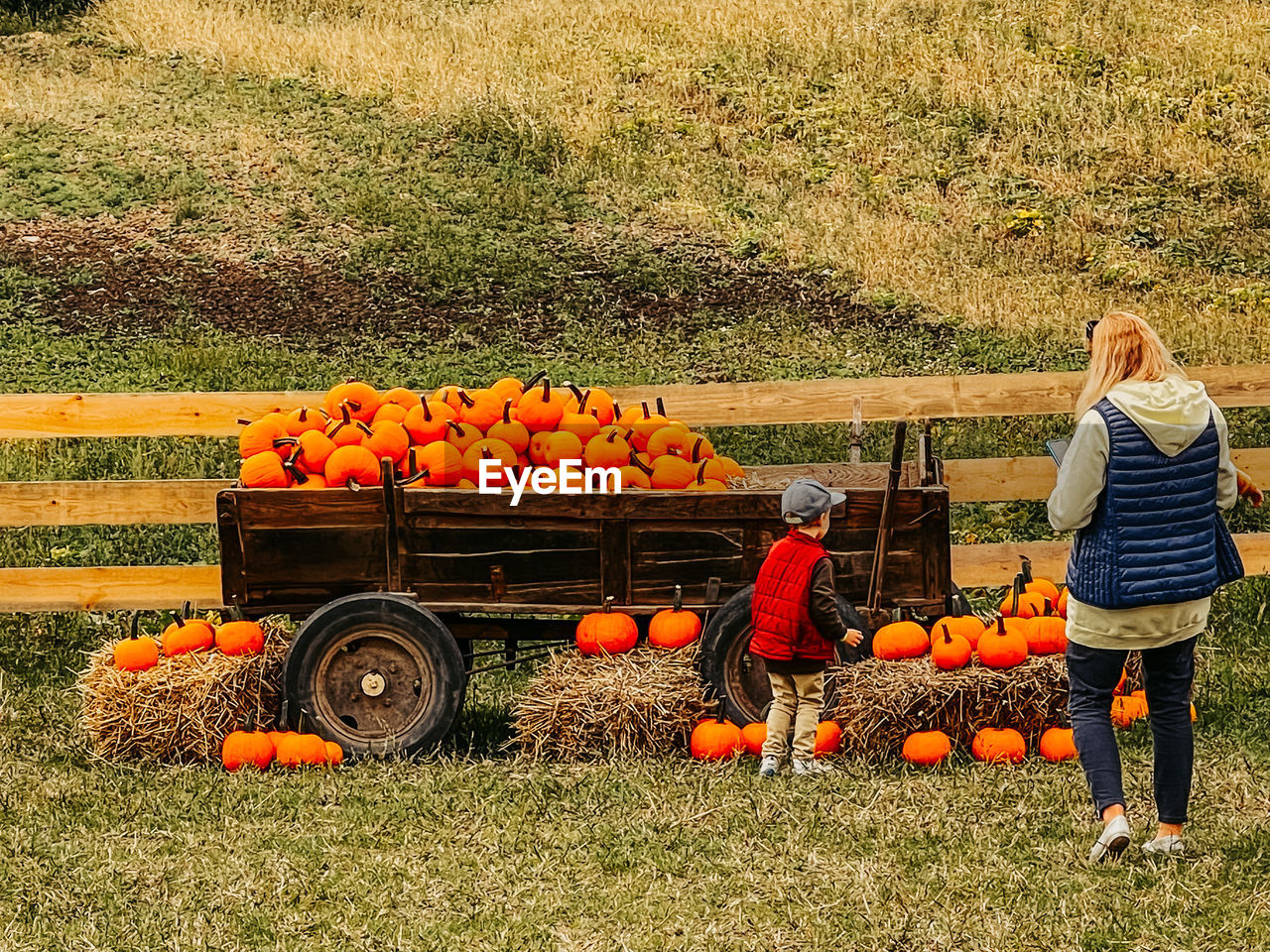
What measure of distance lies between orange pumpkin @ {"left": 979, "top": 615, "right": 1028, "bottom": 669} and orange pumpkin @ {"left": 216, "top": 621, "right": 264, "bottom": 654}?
9.98ft

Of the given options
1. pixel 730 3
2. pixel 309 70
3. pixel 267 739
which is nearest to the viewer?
pixel 267 739

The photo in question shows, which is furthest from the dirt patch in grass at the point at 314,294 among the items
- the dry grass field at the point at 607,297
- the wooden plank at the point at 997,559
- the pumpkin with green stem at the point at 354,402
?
the pumpkin with green stem at the point at 354,402

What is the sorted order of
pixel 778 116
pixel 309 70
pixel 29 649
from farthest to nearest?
1. pixel 309 70
2. pixel 778 116
3. pixel 29 649

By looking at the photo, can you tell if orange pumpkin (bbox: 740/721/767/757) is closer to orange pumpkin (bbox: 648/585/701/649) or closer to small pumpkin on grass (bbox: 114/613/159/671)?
orange pumpkin (bbox: 648/585/701/649)

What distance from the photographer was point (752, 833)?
5219 millimetres

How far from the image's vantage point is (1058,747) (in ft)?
20.1

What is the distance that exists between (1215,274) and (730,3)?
30.3 ft

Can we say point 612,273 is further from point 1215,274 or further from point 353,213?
point 1215,274

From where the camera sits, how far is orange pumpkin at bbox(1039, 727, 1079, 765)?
611cm

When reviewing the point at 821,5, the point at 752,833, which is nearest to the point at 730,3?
the point at 821,5

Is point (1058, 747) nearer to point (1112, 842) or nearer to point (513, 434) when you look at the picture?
point (1112, 842)

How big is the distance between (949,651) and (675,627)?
43.9 inches

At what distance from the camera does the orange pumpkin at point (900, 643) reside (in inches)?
251

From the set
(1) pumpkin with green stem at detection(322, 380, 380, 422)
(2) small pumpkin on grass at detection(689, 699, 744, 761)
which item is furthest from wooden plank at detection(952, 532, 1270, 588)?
(1) pumpkin with green stem at detection(322, 380, 380, 422)
